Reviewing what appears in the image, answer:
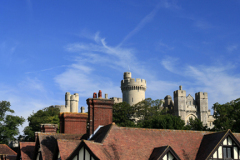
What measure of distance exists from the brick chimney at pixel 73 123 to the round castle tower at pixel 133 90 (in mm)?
83125

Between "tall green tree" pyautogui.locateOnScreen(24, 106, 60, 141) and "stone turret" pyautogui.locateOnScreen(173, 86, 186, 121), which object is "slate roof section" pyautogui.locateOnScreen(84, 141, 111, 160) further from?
"stone turret" pyautogui.locateOnScreen(173, 86, 186, 121)

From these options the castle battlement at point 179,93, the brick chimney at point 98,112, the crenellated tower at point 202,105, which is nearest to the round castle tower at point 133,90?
the castle battlement at point 179,93

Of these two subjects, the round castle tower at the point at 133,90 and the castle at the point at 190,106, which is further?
the round castle tower at the point at 133,90

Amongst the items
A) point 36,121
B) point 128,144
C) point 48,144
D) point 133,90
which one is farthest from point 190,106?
point 128,144

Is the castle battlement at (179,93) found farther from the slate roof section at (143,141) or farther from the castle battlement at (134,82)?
the slate roof section at (143,141)

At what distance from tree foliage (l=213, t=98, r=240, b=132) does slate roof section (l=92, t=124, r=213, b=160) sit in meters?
29.1

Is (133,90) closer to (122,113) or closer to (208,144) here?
(122,113)

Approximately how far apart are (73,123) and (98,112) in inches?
143

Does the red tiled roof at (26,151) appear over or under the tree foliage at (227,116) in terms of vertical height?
under

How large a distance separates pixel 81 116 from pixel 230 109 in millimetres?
32888

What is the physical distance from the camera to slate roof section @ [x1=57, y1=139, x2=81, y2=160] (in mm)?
16383

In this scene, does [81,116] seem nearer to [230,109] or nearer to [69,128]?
[69,128]

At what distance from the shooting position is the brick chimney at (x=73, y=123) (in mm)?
23883

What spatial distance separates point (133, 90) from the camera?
108250mm
